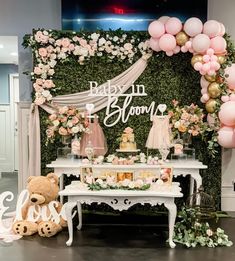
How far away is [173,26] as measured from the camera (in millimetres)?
5223

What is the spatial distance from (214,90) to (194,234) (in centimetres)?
173

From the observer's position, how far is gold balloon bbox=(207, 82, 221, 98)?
514 cm

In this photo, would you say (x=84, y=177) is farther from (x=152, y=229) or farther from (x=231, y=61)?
(x=231, y=61)

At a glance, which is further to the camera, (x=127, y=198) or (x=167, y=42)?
(x=167, y=42)

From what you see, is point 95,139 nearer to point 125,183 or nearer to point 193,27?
point 125,183

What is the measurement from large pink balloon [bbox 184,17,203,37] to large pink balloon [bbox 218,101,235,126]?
0.92 meters

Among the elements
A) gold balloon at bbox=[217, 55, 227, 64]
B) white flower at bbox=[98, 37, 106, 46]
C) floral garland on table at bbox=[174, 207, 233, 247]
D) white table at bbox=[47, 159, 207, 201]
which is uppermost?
white flower at bbox=[98, 37, 106, 46]

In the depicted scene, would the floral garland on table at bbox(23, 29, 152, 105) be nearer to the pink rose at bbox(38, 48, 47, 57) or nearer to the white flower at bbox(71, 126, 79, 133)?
the pink rose at bbox(38, 48, 47, 57)

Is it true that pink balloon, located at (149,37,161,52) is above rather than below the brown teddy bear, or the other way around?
above

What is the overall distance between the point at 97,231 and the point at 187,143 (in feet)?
5.16

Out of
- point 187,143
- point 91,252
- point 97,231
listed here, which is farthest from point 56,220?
point 187,143

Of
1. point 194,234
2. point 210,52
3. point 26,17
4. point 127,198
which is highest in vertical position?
point 26,17

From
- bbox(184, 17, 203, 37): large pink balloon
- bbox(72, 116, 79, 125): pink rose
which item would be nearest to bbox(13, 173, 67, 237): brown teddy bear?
bbox(72, 116, 79, 125): pink rose

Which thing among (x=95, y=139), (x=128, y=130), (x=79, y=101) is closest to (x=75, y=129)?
(x=95, y=139)
